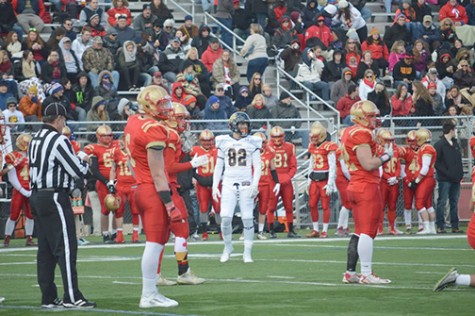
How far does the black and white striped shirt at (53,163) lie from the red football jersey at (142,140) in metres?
0.49

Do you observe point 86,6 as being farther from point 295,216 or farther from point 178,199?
point 178,199

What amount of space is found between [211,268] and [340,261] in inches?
73.1

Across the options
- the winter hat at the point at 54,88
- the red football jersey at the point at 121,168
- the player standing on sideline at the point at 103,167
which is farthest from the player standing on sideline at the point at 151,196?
the red football jersey at the point at 121,168

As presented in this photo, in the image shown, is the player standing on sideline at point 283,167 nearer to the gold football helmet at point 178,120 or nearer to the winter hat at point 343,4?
the winter hat at point 343,4

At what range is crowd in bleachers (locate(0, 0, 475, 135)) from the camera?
24.3m

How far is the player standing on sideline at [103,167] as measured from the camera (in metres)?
21.2

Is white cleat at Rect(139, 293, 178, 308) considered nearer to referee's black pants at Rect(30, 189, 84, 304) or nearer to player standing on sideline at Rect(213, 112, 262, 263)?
referee's black pants at Rect(30, 189, 84, 304)

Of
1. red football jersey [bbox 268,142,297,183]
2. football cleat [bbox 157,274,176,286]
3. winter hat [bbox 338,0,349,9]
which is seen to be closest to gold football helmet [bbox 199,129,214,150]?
red football jersey [bbox 268,142,297,183]

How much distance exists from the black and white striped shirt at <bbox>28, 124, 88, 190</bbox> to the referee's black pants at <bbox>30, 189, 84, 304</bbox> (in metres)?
0.08

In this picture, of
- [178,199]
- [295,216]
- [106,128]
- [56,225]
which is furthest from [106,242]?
[56,225]

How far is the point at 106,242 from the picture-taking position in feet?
69.5

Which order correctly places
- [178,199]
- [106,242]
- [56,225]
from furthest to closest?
[106,242] < [178,199] < [56,225]

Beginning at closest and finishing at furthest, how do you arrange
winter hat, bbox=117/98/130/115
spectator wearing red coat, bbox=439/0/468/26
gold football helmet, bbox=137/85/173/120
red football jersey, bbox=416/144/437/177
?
gold football helmet, bbox=137/85/173/120
red football jersey, bbox=416/144/437/177
winter hat, bbox=117/98/130/115
spectator wearing red coat, bbox=439/0/468/26

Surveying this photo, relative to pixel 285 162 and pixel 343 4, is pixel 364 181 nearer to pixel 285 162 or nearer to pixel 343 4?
pixel 285 162
